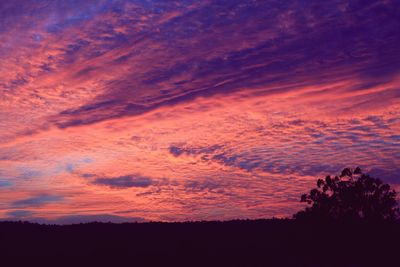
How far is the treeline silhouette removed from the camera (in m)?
18.0

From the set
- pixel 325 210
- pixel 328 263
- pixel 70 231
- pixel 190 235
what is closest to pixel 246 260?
pixel 328 263

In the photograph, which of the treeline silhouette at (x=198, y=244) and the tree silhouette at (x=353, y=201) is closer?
the treeline silhouette at (x=198, y=244)

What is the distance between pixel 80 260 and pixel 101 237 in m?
5.33

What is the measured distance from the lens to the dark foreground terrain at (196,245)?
709 inches

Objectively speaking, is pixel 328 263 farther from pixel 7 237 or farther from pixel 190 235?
pixel 7 237

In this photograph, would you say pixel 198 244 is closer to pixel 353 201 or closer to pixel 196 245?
pixel 196 245

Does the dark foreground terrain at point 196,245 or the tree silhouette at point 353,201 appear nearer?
the dark foreground terrain at point 196,245

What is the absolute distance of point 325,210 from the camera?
38.4 metres

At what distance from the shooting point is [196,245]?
21297 millimetres

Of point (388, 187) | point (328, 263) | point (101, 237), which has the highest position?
point (388, 187)

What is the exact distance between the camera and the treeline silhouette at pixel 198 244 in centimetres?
1803

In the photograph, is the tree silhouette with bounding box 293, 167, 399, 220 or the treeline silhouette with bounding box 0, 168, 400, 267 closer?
the treeline silhouette with bounding box 0, 168, 400, 267

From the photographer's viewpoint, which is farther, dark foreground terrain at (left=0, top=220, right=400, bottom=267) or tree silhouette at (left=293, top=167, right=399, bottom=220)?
tree silhouette at (left=293, top=167, right=399, bottom=220)

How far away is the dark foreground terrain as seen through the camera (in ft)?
59.1
